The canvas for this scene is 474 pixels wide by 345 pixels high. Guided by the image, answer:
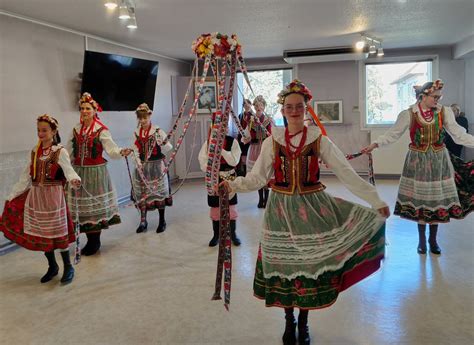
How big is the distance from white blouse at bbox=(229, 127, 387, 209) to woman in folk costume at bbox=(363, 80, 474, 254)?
1.55 meters

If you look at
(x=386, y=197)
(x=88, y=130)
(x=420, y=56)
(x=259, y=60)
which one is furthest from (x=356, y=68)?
(x=88, y=130)

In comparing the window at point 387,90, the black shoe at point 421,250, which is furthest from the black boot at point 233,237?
the window at point 387,90

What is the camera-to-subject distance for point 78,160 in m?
4.26

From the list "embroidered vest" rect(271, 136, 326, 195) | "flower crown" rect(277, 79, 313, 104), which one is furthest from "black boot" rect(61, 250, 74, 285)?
"flower crown" rect(277, 79, 313, 104)

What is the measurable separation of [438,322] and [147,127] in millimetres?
3568

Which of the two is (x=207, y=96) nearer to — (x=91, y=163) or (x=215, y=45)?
(x=91, y=163)

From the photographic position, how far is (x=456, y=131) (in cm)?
390

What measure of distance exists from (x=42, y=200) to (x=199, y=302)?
155 centimetres

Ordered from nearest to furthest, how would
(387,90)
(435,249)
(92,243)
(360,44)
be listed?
1. (435,249)
2. (92,243)
3. (360,44)
4. (387,90)

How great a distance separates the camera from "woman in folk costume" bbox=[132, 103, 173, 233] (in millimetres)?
4988

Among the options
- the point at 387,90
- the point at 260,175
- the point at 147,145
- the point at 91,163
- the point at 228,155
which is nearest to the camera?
the point at 260,175

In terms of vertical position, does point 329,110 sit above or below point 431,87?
above

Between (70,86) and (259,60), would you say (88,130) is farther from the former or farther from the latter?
(259,60)

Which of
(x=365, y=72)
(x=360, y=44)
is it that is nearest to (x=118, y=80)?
(x=360, y=44)
